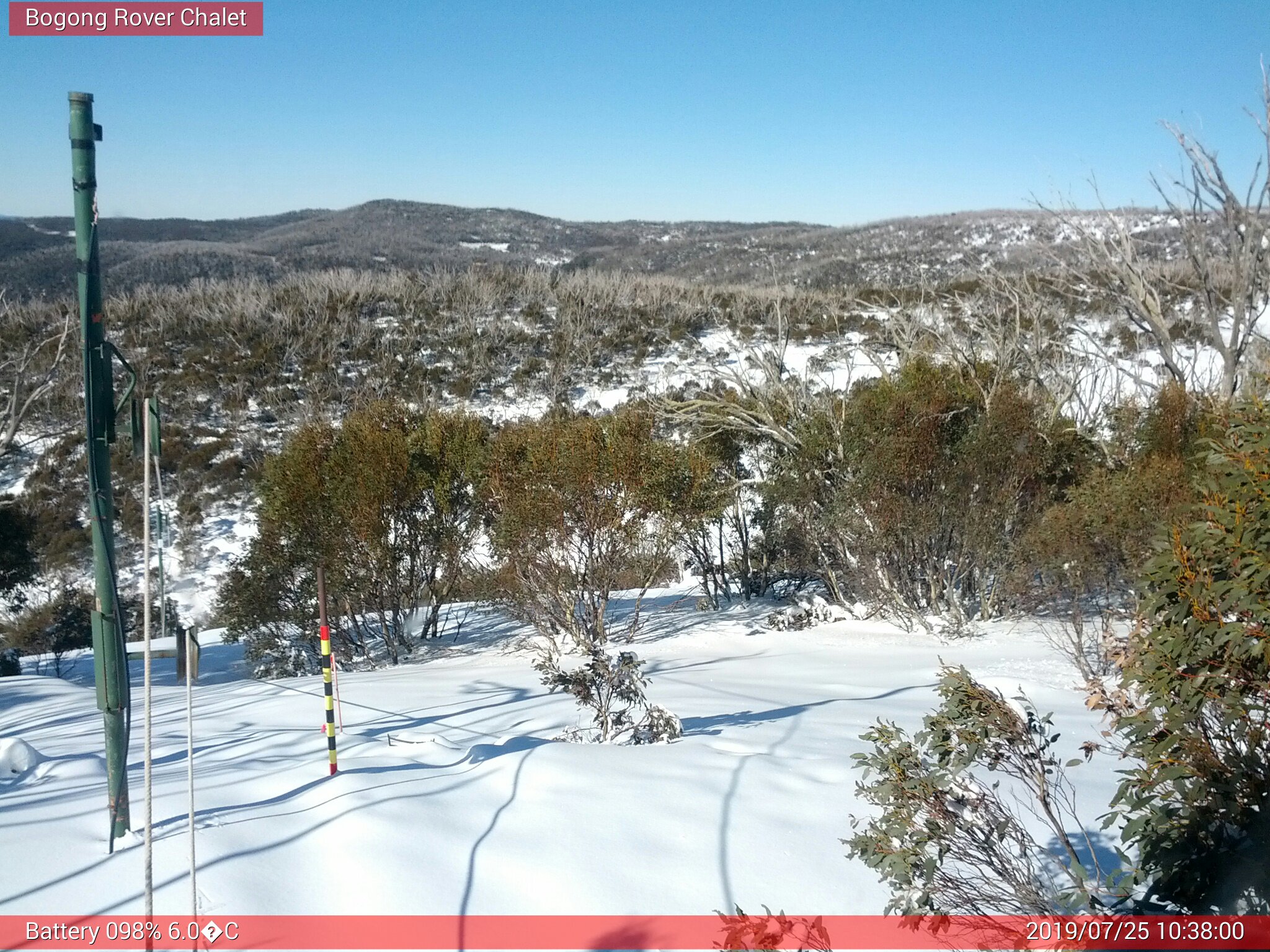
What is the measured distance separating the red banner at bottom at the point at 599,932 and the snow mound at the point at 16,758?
7.59ft

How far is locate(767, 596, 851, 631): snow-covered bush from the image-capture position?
12507 mm

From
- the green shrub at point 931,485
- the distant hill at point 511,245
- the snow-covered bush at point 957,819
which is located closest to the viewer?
the snow-covered bush at point 957,819

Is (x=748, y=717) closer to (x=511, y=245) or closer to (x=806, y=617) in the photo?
(x=806, y=617)

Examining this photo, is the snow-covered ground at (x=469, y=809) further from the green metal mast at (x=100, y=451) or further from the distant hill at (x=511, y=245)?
the distant hill at (x=511, y=245)

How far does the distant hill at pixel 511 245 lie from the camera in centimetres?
5088

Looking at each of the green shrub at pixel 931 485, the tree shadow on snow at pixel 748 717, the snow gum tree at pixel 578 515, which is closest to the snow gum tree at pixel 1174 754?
the tree shadow on snow at pixel 748 717

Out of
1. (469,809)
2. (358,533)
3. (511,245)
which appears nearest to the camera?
(469,809)

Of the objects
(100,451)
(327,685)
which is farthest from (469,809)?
(100,451)

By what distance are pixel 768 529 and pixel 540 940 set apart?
11719 mm

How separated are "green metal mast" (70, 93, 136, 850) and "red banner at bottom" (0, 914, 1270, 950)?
656 millimetres

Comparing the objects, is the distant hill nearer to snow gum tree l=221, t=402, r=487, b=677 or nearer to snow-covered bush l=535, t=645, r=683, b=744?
snow gum tree l=221, t=402, r=487, b=677

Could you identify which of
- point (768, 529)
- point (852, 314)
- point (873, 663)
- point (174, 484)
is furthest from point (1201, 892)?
point (852, 314)

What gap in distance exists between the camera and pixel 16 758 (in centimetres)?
487

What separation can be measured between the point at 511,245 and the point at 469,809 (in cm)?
7862
